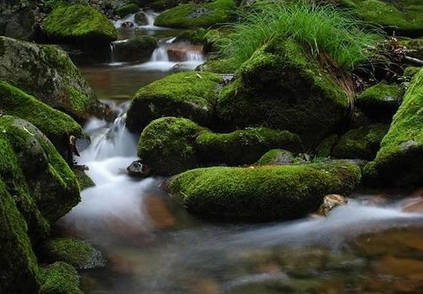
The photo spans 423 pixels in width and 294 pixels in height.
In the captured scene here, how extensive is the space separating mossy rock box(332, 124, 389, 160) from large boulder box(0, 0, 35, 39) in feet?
31.3

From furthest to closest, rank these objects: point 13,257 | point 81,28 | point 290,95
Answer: point 81,28 < point 290,95 < point 13,257

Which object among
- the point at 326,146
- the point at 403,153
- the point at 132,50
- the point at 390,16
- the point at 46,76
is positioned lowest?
the point at 326,146

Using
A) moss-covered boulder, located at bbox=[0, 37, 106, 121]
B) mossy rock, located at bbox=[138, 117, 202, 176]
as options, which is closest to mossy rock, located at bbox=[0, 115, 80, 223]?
mossy rock, located at bbox=[138, 117, 202, 176]

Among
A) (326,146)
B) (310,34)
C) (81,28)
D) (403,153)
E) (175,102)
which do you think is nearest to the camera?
(403,153)

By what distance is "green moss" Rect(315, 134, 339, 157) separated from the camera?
20.7ft

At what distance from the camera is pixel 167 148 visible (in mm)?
6199

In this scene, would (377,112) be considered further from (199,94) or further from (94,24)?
(94,24)

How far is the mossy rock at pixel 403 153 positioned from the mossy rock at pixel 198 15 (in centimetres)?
1027

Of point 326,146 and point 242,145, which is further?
point 326,146

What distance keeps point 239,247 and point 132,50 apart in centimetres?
866

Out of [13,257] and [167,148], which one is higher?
[13,257]

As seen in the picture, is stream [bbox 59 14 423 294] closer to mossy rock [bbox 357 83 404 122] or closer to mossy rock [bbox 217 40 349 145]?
mossy rock [bbox 217 40 349 145]

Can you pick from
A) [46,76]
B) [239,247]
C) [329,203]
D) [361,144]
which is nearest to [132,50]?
[46,76]

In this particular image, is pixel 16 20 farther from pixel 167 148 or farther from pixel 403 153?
pixel 403 153
